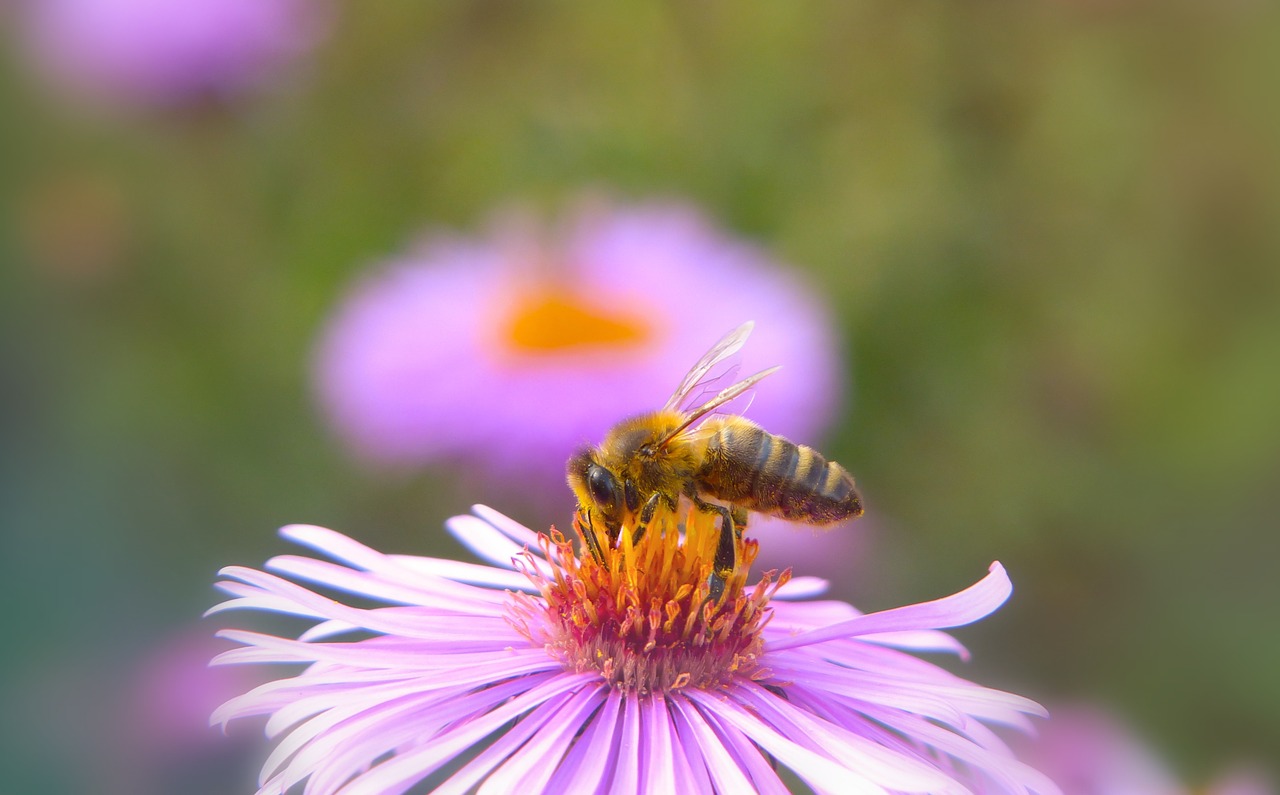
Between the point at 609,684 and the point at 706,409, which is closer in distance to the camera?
the point at 609,684

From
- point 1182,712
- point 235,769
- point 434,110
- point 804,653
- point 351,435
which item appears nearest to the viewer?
point 804,653

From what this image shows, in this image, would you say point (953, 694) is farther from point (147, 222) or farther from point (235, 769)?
point (147, 222)

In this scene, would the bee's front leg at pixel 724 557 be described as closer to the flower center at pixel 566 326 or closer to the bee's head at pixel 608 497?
the bee's head at pixel 608 497

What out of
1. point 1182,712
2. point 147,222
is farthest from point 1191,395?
point 147,222

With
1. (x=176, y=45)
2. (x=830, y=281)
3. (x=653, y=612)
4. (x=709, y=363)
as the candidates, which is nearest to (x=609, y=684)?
(x=653, y=612)

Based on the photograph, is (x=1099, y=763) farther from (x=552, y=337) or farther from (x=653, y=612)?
(x=552, y=337)

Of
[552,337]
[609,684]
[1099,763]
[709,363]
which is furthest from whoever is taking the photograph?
[552,337]

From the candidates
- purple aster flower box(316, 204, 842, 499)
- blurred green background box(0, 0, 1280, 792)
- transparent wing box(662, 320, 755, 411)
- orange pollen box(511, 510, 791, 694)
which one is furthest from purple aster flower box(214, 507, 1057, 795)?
blurred green background box(0, 0, 1280, 792)
